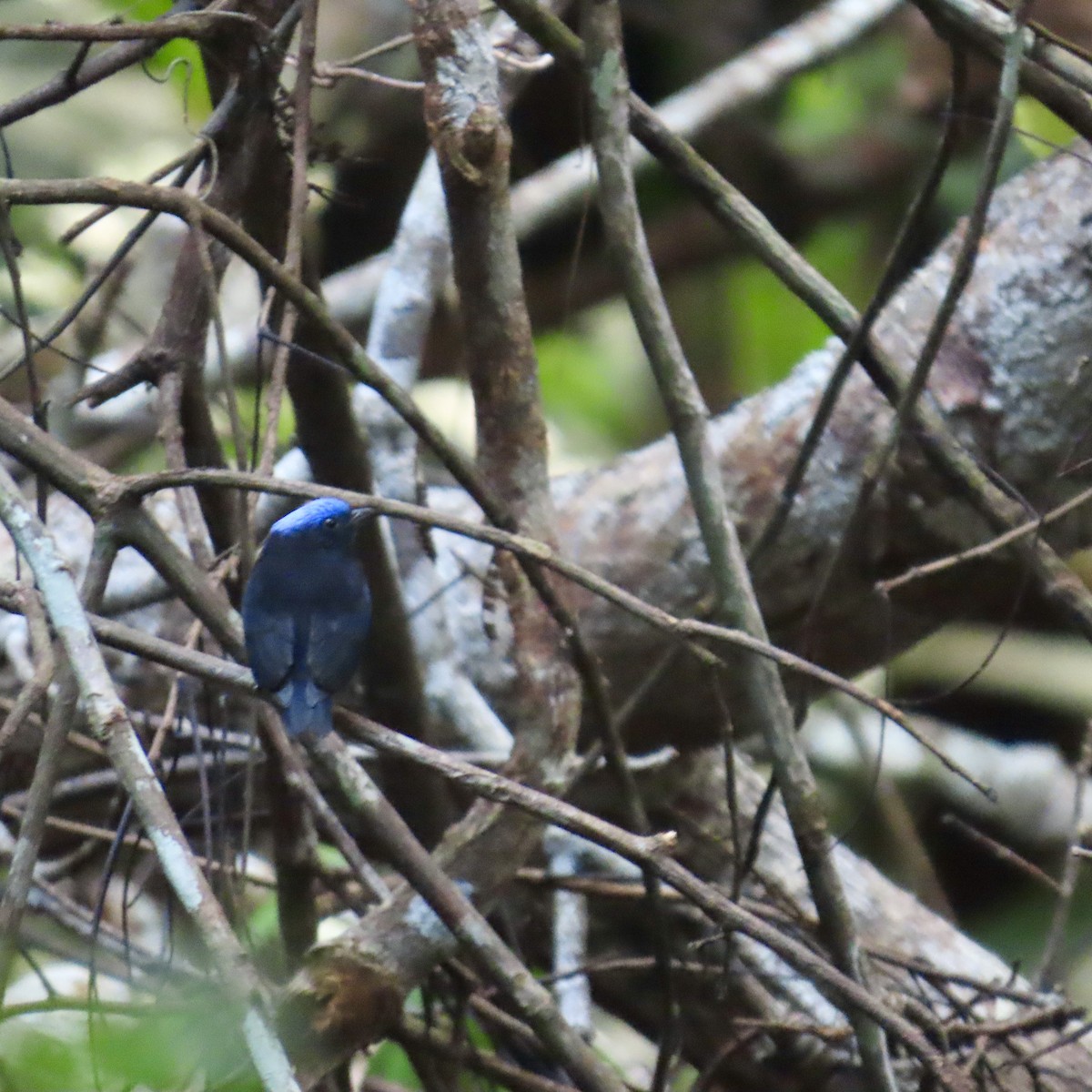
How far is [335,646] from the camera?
2.10 m

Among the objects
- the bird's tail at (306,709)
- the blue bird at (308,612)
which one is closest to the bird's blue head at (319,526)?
the blue bird at (308,612)

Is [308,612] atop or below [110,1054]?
atop

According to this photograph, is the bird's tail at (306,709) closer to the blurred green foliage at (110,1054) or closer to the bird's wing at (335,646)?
the bird's wing at (335,646)

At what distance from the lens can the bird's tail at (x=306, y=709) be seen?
185 centimetres

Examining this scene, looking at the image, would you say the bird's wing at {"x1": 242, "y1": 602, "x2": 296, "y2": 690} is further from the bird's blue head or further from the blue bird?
the bird's blue head

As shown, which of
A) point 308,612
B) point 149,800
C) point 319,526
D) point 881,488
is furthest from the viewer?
point 881,488

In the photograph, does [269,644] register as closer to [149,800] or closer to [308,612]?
[308,612]

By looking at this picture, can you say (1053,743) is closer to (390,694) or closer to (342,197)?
(390,694)

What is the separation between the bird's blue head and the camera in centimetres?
227

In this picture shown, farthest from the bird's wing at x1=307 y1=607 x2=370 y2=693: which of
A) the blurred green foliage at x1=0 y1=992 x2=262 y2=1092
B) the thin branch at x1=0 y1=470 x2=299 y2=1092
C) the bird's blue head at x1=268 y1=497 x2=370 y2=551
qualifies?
the blurred green foliage at x1=0 y1=992 x2=262 y2=1092

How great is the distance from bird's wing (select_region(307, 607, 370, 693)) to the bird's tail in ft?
0.06

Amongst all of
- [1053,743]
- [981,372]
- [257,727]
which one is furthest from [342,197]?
[1053,743]

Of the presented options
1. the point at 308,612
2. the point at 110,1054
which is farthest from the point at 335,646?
the point at 110,1054

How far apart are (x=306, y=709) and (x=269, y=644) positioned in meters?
0.13
